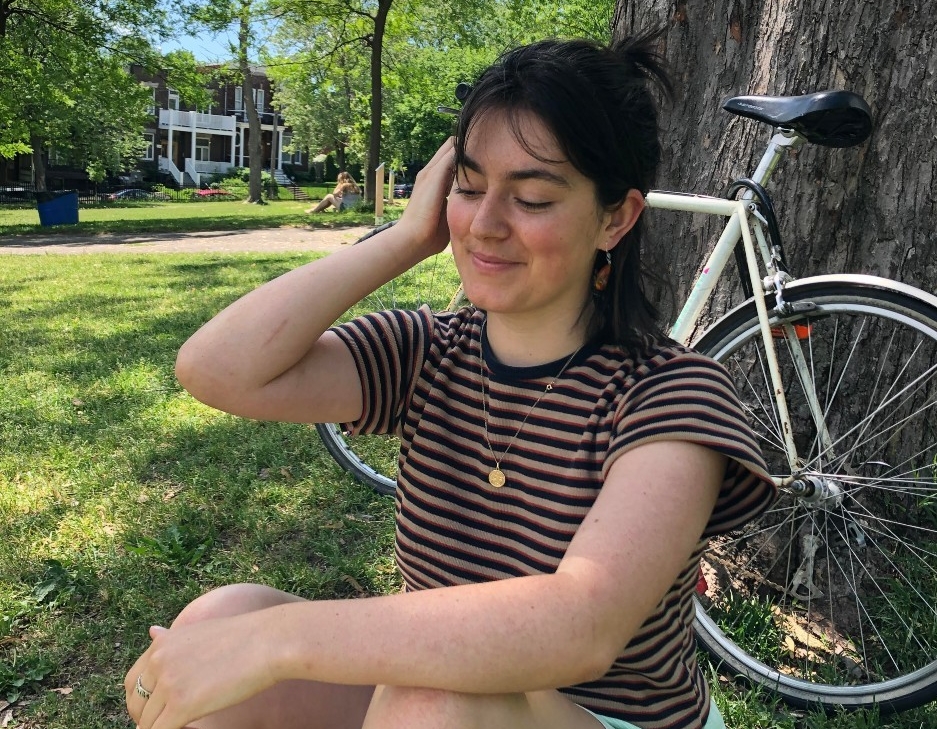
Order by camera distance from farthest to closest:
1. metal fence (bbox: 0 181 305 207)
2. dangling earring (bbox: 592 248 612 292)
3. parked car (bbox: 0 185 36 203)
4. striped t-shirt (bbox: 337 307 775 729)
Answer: metal fence (bbox: 0 181 305 207), parked car (bbox: 0 185 36 203), dangling earring (bbox: 592 248 612 292), striped t-shirt (bbox: 337 307 775 729)

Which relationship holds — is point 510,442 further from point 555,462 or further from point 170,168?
point 170,168

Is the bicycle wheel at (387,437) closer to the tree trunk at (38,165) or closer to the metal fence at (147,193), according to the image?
the metal fence at (147,193)

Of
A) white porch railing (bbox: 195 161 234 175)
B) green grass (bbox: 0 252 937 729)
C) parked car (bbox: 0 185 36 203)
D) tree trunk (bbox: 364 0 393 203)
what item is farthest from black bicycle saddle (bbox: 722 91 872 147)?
white porch railing (bbox: 195 161 234 175)

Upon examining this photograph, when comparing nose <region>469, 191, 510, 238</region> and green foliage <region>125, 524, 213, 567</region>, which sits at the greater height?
nose <region>469, 191, 510, 238</region>

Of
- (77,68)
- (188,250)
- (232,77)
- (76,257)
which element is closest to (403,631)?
(76,257)

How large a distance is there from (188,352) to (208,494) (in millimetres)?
2113

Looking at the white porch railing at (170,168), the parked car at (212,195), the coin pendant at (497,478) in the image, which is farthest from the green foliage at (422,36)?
the white porch railing at (170,168)

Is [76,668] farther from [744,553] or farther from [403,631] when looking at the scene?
[744,553]

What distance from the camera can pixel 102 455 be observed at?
3973 millimetres

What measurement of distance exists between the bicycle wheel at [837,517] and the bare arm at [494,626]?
1.35 meters

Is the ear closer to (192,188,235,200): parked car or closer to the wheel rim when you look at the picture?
the wheel rim

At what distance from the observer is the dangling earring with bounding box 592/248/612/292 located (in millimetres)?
1562

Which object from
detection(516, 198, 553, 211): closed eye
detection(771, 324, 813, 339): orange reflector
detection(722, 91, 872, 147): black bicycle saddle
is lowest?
detection(771, 324, 813, 339): orange reflector

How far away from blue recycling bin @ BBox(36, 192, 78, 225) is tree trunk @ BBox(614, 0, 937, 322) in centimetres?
1861
